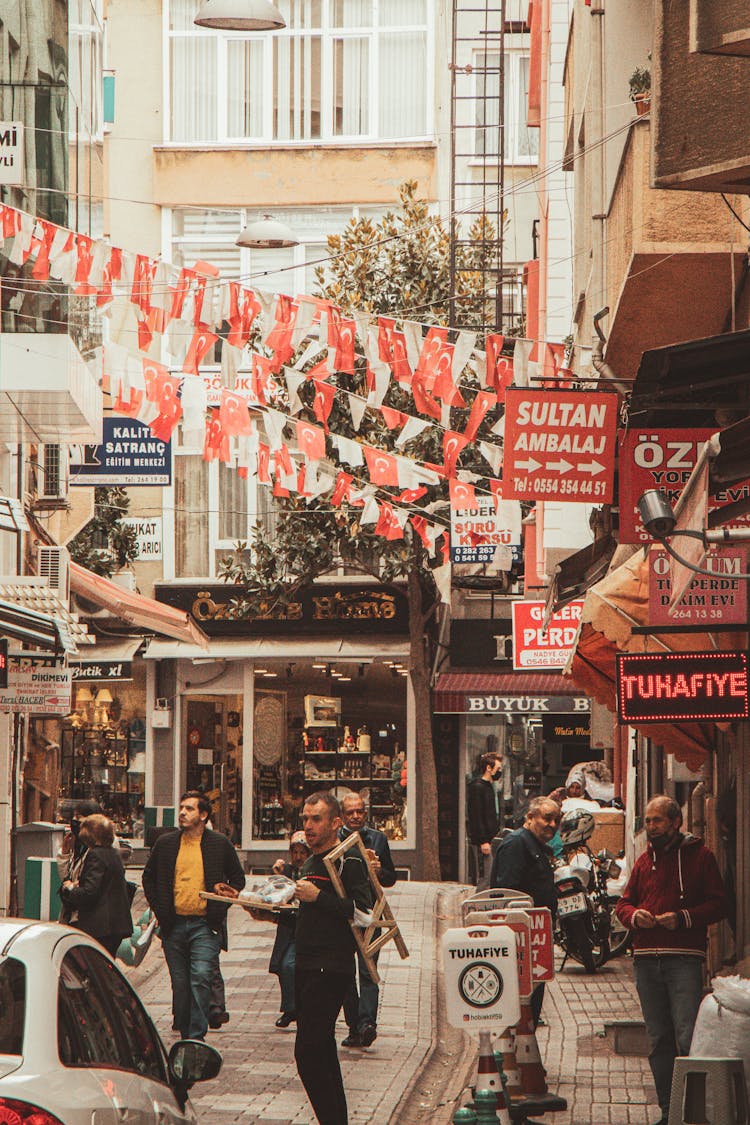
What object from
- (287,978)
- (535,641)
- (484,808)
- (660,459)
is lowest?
(287,978)

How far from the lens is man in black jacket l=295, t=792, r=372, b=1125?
8938 mm

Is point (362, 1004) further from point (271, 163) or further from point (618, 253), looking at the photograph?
point (271, 163)

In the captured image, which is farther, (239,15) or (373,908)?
(239,15)

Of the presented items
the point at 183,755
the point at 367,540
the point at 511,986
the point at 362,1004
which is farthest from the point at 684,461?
the point at 183,755

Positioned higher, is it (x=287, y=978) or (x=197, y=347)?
(x=197, y=347)

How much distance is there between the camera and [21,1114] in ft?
15.9

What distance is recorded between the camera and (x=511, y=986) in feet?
29.9

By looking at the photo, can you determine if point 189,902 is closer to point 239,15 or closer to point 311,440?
point 311,440

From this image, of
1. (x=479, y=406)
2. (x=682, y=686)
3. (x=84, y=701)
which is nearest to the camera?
(x=682, y=686)

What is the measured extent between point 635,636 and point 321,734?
19.4 metres

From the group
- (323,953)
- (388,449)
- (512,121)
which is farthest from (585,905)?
(512,121)

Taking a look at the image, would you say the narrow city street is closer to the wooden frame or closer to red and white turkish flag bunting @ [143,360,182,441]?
the wooden frame

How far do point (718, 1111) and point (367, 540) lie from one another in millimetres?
24133

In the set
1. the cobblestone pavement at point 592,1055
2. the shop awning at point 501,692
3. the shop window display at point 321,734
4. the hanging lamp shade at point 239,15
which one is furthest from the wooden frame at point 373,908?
the shop window display at point 321,734
